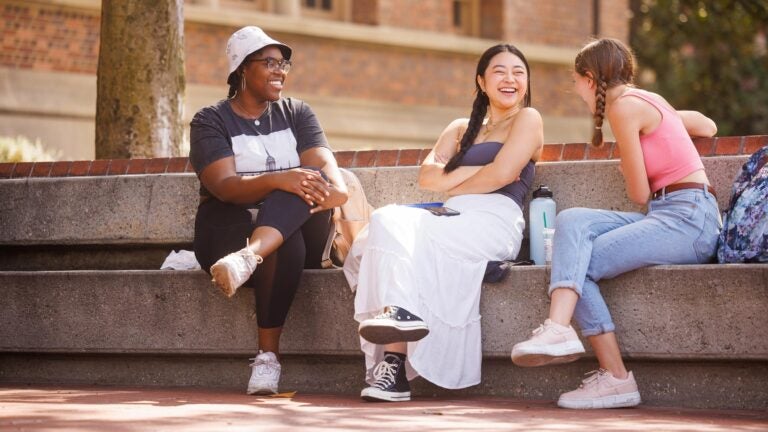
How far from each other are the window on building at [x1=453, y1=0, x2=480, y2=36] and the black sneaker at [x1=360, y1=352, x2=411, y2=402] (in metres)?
13.2

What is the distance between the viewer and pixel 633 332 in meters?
6.29

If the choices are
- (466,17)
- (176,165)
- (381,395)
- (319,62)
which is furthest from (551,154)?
(466,17)

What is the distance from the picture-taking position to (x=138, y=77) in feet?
29.3

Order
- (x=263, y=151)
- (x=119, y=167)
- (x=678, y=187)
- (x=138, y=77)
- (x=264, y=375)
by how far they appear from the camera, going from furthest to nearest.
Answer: (x=138, y=77) → (x=119, y=167) → (x=263, y=151) → (x=264, y=375) → (x=678, y=187)

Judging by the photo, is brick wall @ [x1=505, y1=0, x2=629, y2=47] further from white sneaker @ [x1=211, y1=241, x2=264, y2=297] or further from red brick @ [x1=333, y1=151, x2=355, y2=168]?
white sneaker @ [x1=211, y1=241, x2=264, y2=297]

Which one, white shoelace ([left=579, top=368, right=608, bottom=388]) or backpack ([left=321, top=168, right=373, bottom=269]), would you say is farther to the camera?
backpack ([left=321, top=168, right=373, bottom=269])

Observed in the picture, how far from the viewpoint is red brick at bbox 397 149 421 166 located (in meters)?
7.72

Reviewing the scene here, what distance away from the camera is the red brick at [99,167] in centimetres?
828

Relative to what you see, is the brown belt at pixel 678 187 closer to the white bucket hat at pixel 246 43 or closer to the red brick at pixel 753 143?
the red brick at pixel 753 143

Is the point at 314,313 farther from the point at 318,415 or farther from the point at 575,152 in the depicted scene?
the point at 575,152

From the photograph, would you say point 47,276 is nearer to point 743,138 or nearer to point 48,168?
point 48,168

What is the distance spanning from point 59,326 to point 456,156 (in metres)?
2.32

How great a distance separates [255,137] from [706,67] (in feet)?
59.0

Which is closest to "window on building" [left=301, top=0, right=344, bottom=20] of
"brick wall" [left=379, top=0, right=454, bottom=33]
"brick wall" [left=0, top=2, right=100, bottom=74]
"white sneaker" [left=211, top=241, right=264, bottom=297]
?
"brick wall" [left=379, top=0, right=454, bottom=33]
